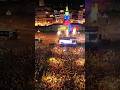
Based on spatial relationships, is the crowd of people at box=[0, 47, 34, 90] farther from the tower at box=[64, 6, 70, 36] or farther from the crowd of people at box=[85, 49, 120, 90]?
the crowd of people at box=[85, 49, 120, 90]

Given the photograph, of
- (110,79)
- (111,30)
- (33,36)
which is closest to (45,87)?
(110,79)

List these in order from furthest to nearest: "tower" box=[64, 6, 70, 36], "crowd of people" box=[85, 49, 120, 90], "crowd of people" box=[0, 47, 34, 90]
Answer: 1. "tower" box=[64, 6, 70, 36]
2. "crowd of people" box=[0, 47, 34, 90]
3. "crowd of people" box=[85, 49, 120, 90]

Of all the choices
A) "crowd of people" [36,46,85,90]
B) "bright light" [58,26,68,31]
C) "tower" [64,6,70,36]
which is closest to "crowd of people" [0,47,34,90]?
"crowd of people" [36,46,85,90]

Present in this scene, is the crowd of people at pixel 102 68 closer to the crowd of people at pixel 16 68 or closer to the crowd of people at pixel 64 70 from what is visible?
the crowd of people at pixel 64 70

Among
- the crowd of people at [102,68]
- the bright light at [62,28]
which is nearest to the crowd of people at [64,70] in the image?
the crowd of people at [102,68]

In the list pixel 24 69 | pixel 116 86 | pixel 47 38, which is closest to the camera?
pixel 116 86

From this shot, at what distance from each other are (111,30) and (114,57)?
28.5 inches

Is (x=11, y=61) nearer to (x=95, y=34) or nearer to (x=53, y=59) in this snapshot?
(x=53, y=59)

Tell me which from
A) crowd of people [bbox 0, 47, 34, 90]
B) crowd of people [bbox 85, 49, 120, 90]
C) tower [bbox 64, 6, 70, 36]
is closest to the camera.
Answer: crowd of people [bbox 85, 49, 120, 90]

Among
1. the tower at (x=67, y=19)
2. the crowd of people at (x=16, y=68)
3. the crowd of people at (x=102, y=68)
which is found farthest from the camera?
the tower at (x=67, y=19)

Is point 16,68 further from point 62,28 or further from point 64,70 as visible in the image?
point 62,28

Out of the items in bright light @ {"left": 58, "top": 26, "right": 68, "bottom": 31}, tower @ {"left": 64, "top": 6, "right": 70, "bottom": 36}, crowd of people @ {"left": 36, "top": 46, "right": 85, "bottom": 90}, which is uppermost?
tower @ {"left": 64, "top": 6, "right": 70, "bottom": 36}

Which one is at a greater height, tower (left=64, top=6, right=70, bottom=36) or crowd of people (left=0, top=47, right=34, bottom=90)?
tower (left=64, top=6, right=70, bottom=36)

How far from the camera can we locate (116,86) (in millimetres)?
4859
